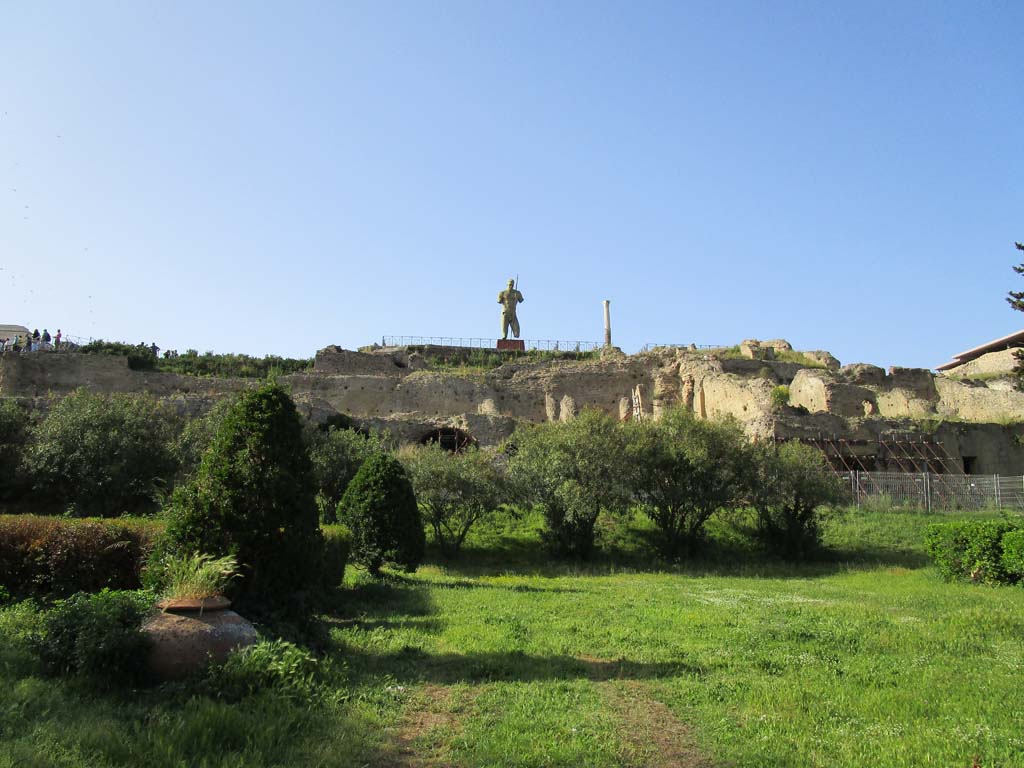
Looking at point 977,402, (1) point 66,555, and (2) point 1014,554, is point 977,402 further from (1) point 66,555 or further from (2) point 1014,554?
(1) point 66,555

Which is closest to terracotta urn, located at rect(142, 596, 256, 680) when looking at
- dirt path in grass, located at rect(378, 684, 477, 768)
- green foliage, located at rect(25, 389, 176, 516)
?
dirt path in grass, located at rect(378, 684, 477, 768)

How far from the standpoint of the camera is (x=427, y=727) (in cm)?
570

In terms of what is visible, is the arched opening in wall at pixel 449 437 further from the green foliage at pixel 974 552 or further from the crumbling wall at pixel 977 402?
the crumbling wall at pixel 977 402

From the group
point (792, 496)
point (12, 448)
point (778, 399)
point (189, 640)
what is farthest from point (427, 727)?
point (778, 399)

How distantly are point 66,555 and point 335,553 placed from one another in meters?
3.67

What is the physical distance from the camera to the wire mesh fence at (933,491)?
2416cm

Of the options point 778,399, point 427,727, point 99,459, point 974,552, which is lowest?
point 974,552

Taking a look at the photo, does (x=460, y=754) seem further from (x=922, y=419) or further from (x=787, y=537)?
(x=922, y=419)

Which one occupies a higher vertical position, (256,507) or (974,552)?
(256,507)

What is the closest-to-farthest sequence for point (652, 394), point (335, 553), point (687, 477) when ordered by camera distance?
point (335, 553) → point (687, 477) → point (652, 394)

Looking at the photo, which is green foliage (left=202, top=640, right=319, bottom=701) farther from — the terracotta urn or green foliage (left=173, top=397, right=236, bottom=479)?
green foliage (left=173, top=397, right=236, bottom=479)

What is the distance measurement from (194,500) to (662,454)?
1516 cm

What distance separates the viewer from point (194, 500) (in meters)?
8.10

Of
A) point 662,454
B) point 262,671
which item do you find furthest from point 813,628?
point 662,454
